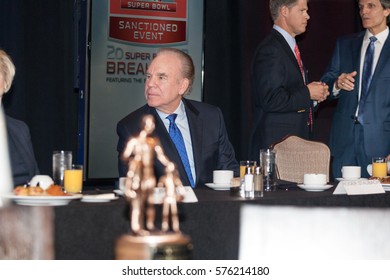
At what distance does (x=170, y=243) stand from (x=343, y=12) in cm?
570

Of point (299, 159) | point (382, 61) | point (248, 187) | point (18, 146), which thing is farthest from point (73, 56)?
point (248, 187)

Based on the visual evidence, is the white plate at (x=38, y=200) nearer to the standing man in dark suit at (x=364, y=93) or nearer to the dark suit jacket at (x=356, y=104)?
the standing man in dark suit at (x=364, y=93)

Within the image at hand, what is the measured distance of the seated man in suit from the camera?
2963 millimetres

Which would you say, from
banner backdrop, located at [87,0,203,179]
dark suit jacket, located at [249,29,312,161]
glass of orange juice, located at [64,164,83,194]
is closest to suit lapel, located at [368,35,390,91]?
dark suit jacket, located at [249,29,312,161]

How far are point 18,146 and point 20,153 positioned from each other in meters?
0.03

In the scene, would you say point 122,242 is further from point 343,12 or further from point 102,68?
point 343,12

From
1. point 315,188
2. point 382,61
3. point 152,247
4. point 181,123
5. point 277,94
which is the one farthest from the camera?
point 382,61

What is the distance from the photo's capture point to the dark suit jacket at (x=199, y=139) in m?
3.27

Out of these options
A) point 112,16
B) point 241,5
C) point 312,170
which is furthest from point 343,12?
point 312,170

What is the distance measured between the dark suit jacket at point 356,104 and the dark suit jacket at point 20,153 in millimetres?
2243

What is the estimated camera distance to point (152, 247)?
4.25ft

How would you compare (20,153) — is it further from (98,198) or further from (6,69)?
(98,198)

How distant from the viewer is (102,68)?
5922 mm

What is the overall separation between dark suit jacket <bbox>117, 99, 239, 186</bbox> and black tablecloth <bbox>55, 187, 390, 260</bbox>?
421 millimetres
